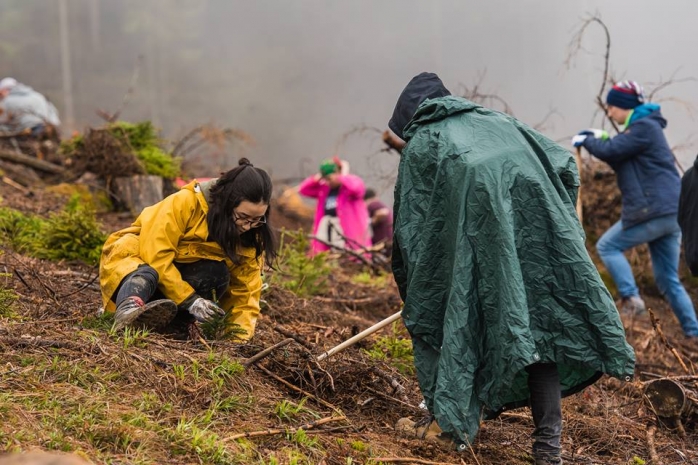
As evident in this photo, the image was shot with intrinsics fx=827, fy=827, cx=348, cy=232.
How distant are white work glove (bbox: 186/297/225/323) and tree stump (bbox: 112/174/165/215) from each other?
452 cm

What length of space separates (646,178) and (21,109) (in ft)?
26.3

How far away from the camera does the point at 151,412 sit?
317 cm

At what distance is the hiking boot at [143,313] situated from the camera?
3865 millimetres

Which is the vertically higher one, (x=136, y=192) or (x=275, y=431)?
(x=275, y=431)

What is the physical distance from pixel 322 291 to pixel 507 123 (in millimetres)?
3675

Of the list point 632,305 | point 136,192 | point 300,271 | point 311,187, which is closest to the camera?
point 300,271

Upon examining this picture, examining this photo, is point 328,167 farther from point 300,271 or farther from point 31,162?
point 300,271

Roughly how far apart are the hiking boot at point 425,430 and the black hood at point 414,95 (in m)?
1.29

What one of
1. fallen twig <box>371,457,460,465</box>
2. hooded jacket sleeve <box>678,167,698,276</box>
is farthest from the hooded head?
fallen twig <box>371,457,460,465</box>

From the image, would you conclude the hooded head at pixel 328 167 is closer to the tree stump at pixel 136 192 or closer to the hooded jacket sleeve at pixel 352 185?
the hooded jacket sleeve at pixel 352 185

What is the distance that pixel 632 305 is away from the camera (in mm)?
7535

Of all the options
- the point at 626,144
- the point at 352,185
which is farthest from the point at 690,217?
the point at 352,185

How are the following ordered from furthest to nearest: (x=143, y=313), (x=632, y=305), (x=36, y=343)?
(x=632, y=305) → (x=143, y=313) → (x=36, y=343)

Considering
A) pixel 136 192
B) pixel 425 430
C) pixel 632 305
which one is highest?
pixel 425 430
